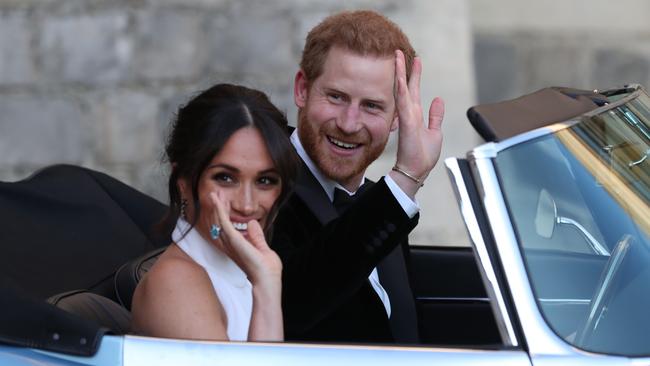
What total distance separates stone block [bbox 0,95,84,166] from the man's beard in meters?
3.09

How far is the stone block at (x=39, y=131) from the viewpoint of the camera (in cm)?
640

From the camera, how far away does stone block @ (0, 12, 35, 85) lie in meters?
6.40

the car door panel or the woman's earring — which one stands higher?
the woman's earring

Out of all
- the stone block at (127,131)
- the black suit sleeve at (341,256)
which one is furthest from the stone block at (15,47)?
the black suit sleeve at (341,256)

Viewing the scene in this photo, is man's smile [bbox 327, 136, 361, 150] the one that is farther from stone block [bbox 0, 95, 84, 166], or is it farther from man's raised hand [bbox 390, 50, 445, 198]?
stone block [bbox 0, 95, 84, 166]

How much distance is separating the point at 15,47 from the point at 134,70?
0.57 metres

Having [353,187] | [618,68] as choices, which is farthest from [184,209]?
[618,68]

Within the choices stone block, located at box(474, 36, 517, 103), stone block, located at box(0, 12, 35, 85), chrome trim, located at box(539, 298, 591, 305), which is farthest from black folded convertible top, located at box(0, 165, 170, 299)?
stone block, located at box(474, 36, 517, 103)

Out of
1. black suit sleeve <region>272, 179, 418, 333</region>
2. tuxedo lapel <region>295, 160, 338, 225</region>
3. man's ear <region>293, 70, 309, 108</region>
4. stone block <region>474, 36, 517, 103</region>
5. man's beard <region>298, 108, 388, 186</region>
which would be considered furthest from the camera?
stone block <region>474, 36, 517, 103</region>

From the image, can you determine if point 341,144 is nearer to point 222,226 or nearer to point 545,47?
point 222,226

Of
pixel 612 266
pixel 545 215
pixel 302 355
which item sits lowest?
pixel 302 355

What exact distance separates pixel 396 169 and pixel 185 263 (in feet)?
1.64

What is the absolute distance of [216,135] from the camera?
3.07m

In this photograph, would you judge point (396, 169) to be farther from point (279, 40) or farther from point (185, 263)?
point (279, 40)
